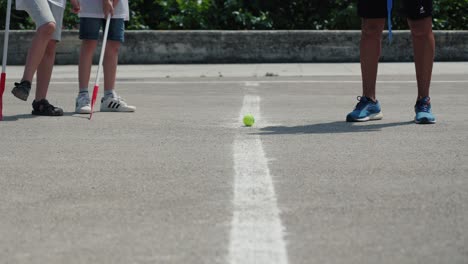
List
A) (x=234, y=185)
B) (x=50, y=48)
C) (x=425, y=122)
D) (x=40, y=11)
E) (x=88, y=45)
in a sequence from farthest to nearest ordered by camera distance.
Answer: (x=88, y=45)
(x=50, y=48)
(x=40, y=11)
(x=425, y=122)
(x=234, y=185)

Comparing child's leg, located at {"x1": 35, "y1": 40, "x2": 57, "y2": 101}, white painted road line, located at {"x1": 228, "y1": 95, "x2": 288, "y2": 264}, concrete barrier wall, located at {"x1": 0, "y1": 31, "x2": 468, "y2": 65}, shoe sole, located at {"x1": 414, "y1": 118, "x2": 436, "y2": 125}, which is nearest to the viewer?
white painted road line, located at {"x1": 228, "y1": 95, "x2": 288, "y2": 264}

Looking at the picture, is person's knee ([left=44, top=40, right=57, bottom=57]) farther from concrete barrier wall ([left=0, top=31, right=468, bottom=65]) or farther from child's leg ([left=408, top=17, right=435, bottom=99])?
concrete barrier wall ([left=0, top=31, right=468, bottom=65])

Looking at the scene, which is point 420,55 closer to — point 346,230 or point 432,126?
point 432,126

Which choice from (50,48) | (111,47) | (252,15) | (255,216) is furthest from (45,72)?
(252,15)

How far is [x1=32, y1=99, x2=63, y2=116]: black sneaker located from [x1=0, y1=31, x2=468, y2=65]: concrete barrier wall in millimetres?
7497

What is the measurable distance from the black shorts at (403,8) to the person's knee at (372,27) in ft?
0.19

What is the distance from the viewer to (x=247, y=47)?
1700 cm

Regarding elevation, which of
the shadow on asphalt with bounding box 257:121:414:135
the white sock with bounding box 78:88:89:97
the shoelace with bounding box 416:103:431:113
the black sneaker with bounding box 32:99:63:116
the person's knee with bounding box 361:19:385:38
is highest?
the person's knee with bounding box 361:19:385:38

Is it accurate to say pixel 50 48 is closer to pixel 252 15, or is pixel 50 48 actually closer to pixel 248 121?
pixel 248 121

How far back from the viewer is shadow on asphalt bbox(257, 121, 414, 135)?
8.01 metres

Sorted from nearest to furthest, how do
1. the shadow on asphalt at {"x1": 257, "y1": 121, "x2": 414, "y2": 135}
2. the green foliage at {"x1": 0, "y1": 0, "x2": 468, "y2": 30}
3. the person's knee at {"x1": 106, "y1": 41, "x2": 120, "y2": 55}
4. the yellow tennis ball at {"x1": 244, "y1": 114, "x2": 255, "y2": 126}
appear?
the shadow on asphalt at {"x1": 257, "y1": 121, "x2": 414, "y2": 135}, the yellow tennis ball at {"x1": 244, "y1": 114, "x2": 255, "y2": 126}, the person's knee at {"x1": 106, "y1": 41, "x2": 120, "y2": 55}, the green foliage at {"x1": 0, "y1": 0, "x2": 468, "y2": 30}

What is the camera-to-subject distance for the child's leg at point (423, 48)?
28.8ft

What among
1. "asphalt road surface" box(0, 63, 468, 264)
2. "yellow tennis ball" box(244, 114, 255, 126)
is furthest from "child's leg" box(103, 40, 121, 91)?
"yellow tennis ball" box(244, 114, 255, 126)

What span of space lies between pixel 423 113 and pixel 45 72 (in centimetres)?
309
